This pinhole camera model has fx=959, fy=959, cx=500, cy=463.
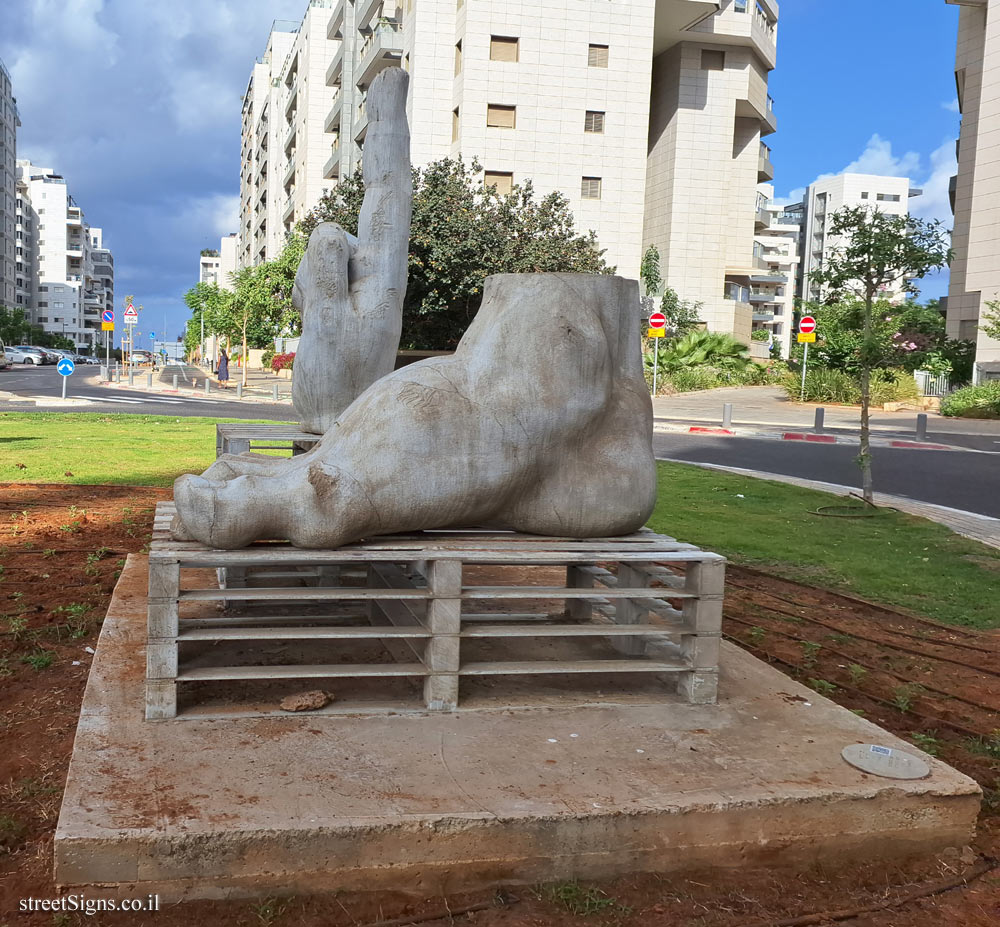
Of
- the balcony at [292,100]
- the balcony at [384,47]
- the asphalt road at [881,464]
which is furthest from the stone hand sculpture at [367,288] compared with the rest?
the balcony at [292,100]

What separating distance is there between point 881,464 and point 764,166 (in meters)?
36.9

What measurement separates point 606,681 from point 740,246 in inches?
1719

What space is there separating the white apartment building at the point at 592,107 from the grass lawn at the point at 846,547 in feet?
77.8

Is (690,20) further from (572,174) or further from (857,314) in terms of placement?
(857,314)

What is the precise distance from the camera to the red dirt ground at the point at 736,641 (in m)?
2.45

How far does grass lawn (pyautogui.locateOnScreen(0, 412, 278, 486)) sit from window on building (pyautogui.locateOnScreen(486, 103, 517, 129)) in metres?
20.5

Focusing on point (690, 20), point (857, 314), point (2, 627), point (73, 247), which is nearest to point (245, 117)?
point (73, 247)

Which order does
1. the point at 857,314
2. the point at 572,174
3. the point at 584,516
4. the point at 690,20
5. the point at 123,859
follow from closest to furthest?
the point at 123,859 → the point at 584,516 → the point at 857,314 → the point at 572,174 → the point at 690,20

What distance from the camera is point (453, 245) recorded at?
23391 mm

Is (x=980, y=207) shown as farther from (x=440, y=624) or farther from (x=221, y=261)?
(x=221, y=261)

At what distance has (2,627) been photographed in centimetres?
448

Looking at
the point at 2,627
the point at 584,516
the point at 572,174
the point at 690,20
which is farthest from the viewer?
the point at 690,20

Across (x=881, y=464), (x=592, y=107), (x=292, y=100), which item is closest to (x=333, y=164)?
(x=292, y=100)

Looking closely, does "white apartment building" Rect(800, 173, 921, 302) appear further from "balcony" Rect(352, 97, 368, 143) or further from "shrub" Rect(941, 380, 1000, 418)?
"shrub" Rect(941, 380, 1000, 418)
